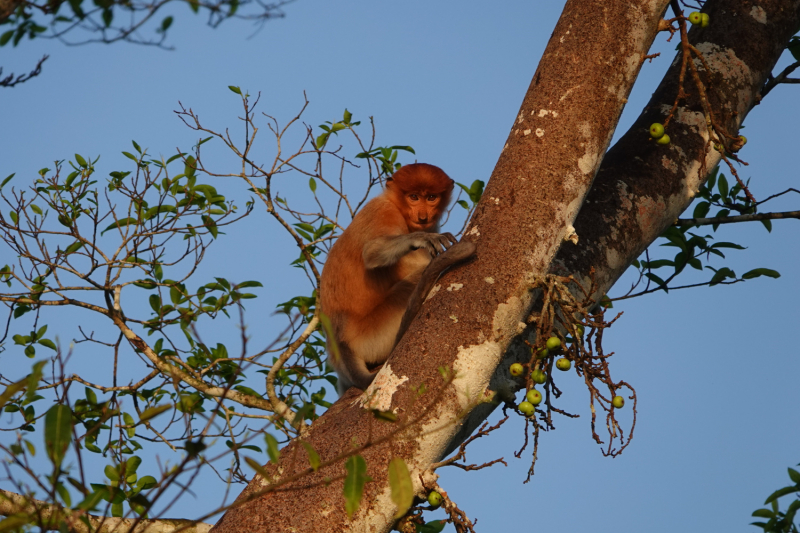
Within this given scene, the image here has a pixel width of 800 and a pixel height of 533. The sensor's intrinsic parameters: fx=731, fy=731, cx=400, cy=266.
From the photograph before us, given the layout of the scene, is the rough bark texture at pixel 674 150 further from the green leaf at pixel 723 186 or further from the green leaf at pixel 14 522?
the green leaf at pixel 14 522

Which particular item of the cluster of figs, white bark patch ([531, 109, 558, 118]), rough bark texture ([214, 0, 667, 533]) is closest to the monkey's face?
rough bark texture ([214, 0, 667, 533])

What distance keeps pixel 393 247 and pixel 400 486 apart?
117 inches

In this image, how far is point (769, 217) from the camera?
4164 mm


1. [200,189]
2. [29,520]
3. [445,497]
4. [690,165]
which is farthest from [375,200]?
[29,520]

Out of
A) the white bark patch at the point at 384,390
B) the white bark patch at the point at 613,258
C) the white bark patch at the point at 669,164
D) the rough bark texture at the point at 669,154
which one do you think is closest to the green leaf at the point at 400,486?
the white bark patch at the point at 384,390

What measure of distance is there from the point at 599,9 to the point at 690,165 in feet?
3.45

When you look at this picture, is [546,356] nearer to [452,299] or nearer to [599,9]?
[452,299]

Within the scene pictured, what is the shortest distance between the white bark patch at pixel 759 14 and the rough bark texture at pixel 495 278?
129 cm

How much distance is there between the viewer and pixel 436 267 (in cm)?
322

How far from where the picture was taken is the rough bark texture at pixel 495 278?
8.21 ft

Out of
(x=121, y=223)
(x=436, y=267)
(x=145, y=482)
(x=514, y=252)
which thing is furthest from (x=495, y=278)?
(x=121, y=223)

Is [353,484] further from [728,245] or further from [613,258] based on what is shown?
[728,245]

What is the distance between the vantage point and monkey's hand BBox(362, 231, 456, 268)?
4.13m

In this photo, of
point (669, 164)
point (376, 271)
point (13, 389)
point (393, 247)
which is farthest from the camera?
point (376, 271)
